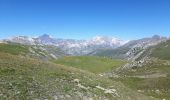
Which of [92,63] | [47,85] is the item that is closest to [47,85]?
[47,85]

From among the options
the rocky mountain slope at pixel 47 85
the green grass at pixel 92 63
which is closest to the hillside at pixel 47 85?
the rocky mountain slope at pixel 47 85

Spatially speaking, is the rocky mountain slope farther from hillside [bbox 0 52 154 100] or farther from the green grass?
the green grass

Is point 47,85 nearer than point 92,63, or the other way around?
point 47,85

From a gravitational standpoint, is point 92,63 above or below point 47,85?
below

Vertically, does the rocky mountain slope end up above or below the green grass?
above

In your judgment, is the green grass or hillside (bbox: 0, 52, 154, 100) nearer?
hillside (bbox: 0, 52, 154, 100)

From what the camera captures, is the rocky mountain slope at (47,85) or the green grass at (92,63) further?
the green grass at (92,63)

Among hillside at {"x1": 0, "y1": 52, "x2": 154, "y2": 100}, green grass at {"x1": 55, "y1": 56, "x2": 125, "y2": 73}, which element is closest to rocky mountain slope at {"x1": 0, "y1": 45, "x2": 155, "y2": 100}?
hillside at {"x1": 0, "y1": 52, "x2": 154, "y2": 100}

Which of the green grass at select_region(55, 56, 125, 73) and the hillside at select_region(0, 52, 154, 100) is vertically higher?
the hillside at select_region(0, 52, 154, 100)

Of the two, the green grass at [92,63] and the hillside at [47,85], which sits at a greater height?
the hillside at [47,85]

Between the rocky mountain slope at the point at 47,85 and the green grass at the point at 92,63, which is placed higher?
the rocky mountain slope at the point at 47,85

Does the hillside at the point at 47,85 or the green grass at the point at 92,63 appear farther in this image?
the green grass at the point at 92,63

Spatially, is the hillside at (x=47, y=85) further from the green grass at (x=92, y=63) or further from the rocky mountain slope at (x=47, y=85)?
the green grass at (x=92, y=63)

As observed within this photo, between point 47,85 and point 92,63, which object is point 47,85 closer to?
point 47,85
